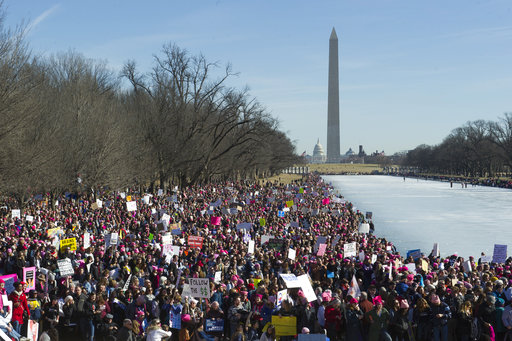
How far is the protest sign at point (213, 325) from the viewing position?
9977mm

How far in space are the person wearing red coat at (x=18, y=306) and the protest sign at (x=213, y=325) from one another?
10.3 ft

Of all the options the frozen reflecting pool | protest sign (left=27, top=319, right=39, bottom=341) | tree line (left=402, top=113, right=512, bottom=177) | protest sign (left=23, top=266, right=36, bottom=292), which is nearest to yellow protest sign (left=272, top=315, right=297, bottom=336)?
protest sign (left=27, top=319, right=39, bottom=341)

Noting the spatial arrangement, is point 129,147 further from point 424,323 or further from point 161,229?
point 424,323

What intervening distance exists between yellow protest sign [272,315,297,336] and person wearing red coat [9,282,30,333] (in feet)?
13.9

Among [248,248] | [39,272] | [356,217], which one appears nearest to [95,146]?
[356,217]

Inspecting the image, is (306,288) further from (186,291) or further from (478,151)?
(478,151)

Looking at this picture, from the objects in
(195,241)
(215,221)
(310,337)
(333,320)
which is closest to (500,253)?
(195,241)

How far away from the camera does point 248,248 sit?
19.1m

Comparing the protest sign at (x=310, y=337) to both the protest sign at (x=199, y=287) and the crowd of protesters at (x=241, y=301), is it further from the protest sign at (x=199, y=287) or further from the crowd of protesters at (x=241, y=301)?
the protest sign at (x=199, y=287)

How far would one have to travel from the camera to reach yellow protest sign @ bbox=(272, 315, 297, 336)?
966cm

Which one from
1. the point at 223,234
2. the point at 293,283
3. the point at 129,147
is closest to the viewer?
the point at 293,283

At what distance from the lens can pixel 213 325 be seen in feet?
32.9

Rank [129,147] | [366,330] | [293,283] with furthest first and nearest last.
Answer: [129,147]
[293,283]
[366,330]

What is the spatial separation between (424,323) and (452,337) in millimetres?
474
